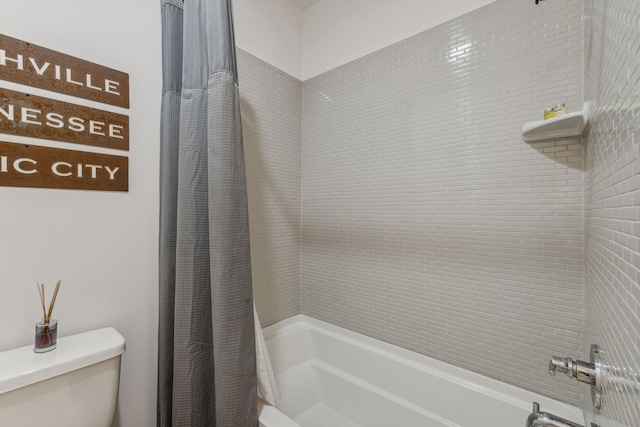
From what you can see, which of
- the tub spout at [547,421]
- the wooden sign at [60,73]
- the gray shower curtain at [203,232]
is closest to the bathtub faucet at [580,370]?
the tub spout at [547,421]

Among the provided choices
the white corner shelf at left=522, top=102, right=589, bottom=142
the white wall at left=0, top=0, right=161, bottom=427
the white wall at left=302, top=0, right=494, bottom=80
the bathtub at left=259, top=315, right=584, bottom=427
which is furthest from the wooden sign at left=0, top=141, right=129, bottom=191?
the white corner shelf at left=522, top=102, right=589, bottom=142

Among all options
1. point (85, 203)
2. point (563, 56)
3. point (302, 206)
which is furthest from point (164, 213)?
point (563, 56)

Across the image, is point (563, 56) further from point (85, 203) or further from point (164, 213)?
point (85, 203)

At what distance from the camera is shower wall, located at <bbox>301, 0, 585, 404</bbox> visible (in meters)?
1.09

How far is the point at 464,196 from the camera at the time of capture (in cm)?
130

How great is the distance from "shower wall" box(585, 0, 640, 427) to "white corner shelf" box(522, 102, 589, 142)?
0.28m

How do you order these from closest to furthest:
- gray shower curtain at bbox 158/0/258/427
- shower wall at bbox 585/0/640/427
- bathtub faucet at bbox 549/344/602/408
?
shower wall at bbox 585/0/640/427 → bathtub faucet at bbox 549/344/602/408 → gray shower curtain at bbox 158/0/258/427

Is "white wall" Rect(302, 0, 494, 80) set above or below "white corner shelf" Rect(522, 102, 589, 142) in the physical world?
above

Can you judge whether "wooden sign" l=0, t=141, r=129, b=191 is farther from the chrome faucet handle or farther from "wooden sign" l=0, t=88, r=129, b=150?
the chrome faucet handle

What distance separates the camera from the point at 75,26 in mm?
1056

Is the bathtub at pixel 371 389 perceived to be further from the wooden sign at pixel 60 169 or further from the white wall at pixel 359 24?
the white wall at pixel 359 24

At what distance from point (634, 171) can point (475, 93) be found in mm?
1074

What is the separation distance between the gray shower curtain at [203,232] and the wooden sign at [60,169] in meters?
0.17

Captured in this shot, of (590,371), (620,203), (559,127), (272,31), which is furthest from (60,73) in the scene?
(590,371)
